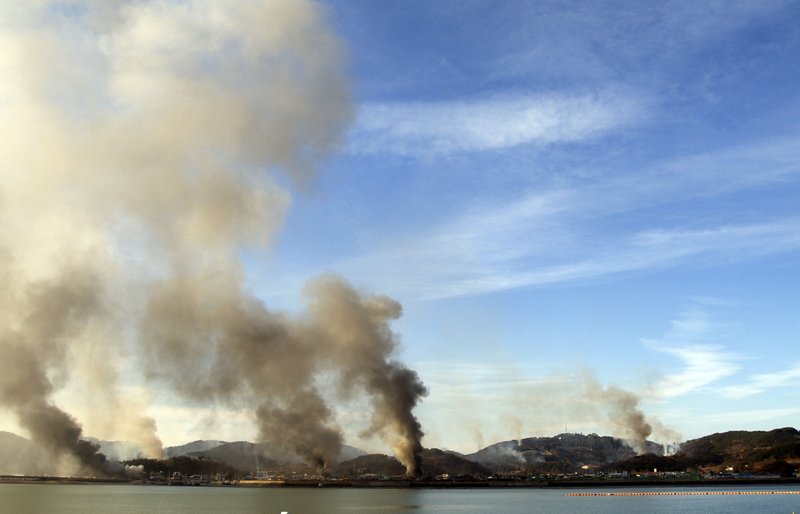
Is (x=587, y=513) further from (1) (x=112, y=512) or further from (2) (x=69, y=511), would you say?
(2) (x=69, y=511)

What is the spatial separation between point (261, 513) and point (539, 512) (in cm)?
6558

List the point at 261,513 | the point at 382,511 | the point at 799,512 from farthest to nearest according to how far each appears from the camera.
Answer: the point at 382,511 → the point at 261,513 → the point at 799,512

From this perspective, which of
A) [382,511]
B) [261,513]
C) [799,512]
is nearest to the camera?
[799,512]

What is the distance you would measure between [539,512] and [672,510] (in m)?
32.5

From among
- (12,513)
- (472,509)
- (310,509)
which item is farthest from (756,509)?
(12,513)

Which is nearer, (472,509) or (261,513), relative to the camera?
(261,513)

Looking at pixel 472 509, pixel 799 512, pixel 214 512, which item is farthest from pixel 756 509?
pixel 214 512

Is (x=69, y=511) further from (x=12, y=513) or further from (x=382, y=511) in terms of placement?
(x=382, y=511)

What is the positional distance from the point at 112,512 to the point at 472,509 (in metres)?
89.4

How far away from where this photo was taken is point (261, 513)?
156m

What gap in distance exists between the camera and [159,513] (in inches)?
6348

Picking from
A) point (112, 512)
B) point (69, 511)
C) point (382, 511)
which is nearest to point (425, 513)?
point (382, 511)

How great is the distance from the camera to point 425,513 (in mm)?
160625

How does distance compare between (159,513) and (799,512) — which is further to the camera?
(159,513)
